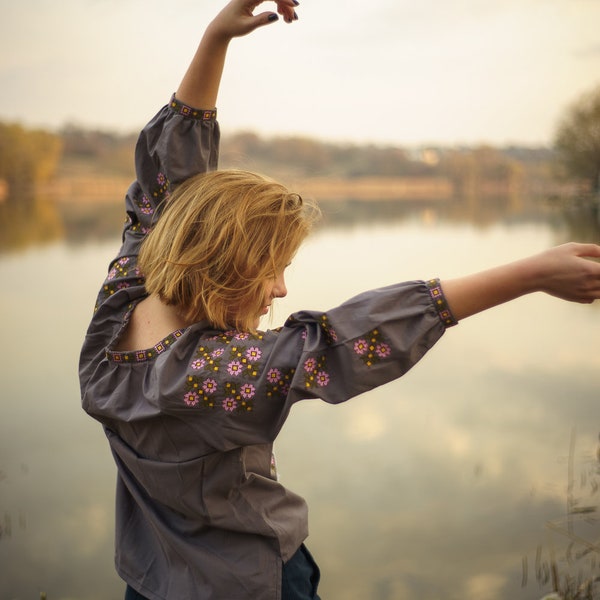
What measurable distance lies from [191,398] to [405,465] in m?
3.33

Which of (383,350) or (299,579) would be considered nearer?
(383,350)

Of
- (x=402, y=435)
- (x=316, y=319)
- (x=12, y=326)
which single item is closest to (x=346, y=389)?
(x=316, y=319)

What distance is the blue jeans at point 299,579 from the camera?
1.05 m

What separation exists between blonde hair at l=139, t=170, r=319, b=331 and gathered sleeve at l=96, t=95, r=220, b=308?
136 mm

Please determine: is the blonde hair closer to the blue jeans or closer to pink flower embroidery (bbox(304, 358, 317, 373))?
pink flower embroidery (bbox(304, 358, 317, 373))

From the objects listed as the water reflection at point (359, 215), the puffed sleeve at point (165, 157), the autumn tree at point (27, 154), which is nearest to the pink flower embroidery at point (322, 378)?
the puffed sleeve at point (165, 157)

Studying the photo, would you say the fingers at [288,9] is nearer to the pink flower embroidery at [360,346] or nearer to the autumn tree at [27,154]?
the pink flower embroidery at [360,346]

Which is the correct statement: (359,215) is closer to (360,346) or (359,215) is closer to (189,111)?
(189,111)

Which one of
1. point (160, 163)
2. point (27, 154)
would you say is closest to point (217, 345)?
point (160, 163)

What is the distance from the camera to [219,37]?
3.50 feet

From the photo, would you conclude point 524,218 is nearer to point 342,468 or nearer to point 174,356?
point 342,468

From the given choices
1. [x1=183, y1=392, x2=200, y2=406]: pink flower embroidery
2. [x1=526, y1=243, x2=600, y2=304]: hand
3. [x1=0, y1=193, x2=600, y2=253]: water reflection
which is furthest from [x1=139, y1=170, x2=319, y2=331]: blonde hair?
[x1=0, y1=193, x2=600, y2=253]: water reflection

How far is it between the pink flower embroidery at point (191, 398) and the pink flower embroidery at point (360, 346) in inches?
8.6

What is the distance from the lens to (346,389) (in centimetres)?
83
